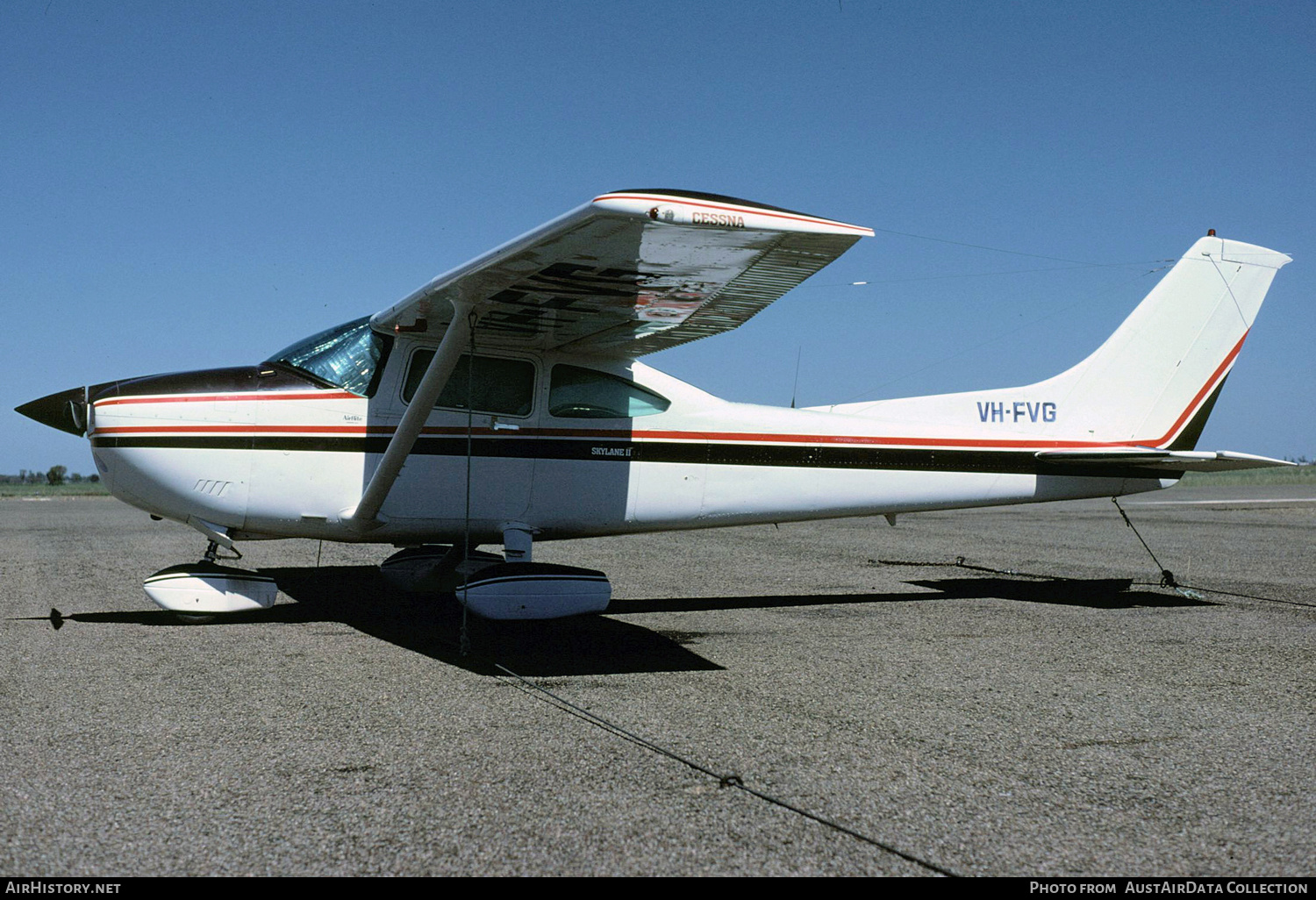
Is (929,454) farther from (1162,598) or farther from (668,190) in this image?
(668,190)

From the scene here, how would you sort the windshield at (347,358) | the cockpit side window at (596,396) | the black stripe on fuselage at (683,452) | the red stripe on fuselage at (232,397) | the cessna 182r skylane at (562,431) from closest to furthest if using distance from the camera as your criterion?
the cessna 182r skylane at (562,431), the red stripe on fuselage at (232,397), the black stripe on fuselage at (683,452), the windshield at (347,358), the cockpit side window at (596,396)

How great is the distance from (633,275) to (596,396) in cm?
198

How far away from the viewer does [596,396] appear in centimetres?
767

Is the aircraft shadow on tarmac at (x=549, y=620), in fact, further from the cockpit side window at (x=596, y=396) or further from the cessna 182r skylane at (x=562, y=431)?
the cockpit side window at (x=596, y=396)

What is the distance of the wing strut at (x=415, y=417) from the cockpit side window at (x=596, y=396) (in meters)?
1.09

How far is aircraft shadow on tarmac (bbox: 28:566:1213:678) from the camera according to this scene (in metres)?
6.05

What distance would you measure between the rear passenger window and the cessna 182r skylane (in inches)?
0.6

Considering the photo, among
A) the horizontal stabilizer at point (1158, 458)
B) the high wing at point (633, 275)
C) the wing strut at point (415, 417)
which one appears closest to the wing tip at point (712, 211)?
the high wing at point (633, 275)

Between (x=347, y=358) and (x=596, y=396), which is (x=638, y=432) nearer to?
(x=596, y=396)

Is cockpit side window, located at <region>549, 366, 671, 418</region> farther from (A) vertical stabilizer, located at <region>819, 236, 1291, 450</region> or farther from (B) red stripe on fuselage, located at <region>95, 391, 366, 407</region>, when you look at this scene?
(A) vertical stabilizer, located at <region>819, 236, 1291, 450</region>

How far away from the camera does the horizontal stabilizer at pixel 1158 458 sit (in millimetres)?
8570

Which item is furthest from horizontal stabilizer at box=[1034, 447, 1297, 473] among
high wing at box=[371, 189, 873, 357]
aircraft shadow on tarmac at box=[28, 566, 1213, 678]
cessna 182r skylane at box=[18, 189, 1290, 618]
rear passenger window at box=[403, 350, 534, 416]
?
rear passenger window at box=[403, 350, 534, 416]

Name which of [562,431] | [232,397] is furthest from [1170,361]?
[232,397]

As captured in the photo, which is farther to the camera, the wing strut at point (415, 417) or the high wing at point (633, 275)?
the wing strut at point (415, 417)
